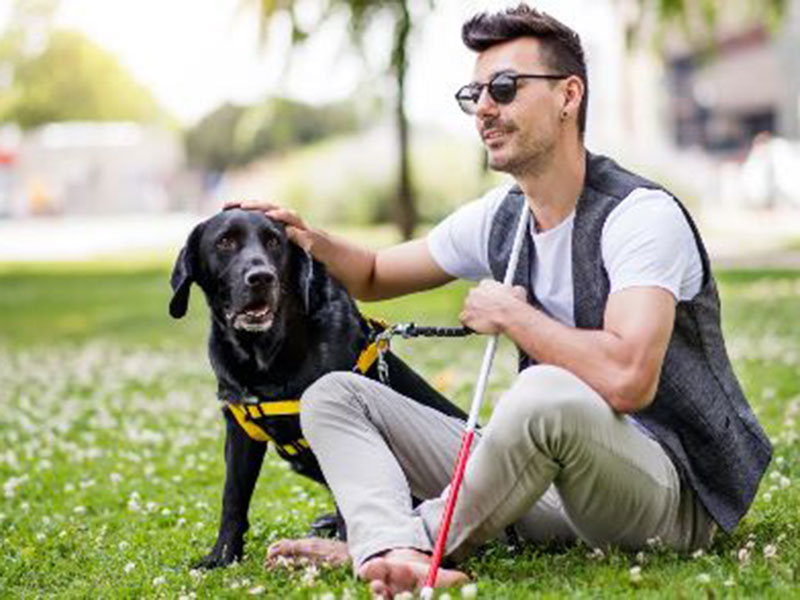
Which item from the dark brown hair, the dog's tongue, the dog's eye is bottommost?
the dog's tongue

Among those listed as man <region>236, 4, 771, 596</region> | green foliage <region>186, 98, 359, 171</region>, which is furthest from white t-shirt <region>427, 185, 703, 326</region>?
green foliage <region>186, 98, 359, 171</region>

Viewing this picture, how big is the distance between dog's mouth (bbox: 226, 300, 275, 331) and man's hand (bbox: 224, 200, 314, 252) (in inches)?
12.7

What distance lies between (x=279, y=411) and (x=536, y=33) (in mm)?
1471

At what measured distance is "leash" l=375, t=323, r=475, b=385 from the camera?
461 cm

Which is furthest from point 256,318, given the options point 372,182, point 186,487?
point 372,182

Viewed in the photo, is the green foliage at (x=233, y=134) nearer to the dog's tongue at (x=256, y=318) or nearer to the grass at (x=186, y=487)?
the grass at (x=186, y=487)

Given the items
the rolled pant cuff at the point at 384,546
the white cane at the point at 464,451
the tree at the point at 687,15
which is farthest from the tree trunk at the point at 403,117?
the rolled pant cuff at the point at 384,546

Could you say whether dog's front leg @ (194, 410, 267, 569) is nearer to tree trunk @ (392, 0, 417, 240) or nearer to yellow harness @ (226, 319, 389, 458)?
yellow harness @ (226, 319, 389, 458)

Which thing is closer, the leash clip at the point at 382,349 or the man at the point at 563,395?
the man at the point at 563,395

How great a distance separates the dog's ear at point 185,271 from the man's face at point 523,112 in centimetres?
118

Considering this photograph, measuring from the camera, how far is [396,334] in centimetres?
472

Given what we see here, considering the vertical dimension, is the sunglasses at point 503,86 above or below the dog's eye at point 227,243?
above

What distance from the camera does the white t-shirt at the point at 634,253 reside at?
393 centimetres

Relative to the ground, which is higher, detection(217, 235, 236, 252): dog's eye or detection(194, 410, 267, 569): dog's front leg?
detection(217, 235, 236, 252): dog's eye
